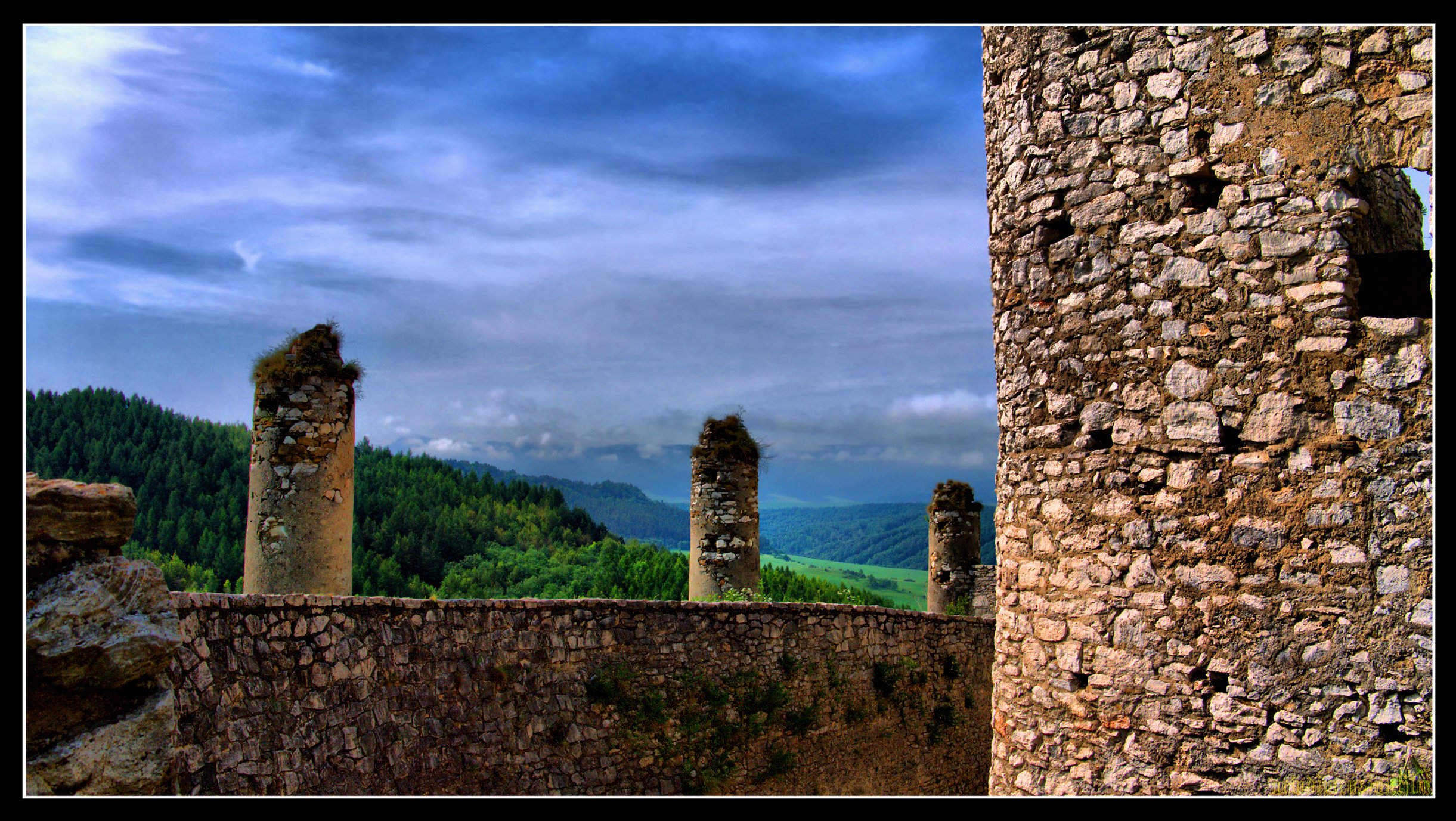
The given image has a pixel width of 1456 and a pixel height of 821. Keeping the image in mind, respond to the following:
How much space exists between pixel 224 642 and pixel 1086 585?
209 inches

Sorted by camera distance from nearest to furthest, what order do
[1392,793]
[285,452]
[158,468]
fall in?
1. [1392,793]
2. [285,452]
3. [158,468]

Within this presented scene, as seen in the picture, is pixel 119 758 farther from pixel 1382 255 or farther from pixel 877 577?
pixel 877 577

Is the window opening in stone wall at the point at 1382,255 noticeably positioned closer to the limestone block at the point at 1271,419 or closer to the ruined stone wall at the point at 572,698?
the limestone block at the point at 1271,419

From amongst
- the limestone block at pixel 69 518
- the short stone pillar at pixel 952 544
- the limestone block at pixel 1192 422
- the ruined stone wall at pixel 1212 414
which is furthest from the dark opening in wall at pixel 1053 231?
the short stone pillar at pixel 952 544

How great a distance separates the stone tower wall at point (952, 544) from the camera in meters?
18.8

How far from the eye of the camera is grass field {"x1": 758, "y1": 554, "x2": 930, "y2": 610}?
21016 mm

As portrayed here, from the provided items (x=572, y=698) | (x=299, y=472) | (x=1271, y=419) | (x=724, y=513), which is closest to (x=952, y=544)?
(x=724, y=513)

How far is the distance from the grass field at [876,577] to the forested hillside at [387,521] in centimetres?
114

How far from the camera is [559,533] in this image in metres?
20.5

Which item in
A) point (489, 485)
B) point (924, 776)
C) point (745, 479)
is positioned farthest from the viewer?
point (489, 485)

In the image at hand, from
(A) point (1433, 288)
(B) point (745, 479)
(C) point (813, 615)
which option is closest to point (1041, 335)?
(A) point (1433, 288)

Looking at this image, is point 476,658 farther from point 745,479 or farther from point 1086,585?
point 745,479

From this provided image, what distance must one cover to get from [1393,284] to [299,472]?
9.49 m

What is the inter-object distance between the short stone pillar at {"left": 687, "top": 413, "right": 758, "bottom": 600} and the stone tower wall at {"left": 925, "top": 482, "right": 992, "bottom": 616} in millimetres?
5896
